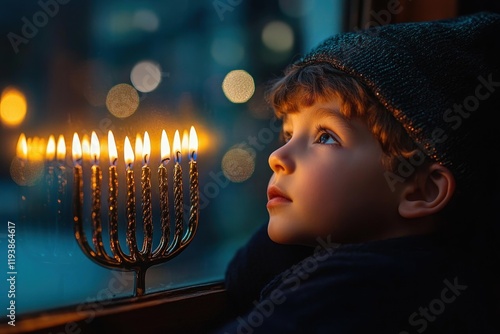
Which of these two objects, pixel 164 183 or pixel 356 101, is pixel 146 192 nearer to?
pixel 164 183

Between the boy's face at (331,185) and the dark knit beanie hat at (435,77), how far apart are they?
8 centimetres

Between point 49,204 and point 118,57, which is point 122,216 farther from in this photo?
point 118,57

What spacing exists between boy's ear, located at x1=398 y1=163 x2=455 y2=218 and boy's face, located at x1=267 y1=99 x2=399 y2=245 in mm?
21

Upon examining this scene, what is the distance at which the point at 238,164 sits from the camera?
3.95 ft

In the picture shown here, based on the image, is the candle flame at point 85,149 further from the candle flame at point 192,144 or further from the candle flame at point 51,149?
the candle flame at point 192,144

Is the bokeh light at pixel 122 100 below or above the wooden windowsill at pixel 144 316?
above

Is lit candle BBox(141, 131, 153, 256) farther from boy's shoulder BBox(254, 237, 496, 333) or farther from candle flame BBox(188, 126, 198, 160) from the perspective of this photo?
boy's shoulder BBox(254, 237, 496, 333)

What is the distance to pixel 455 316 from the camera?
2.70 feet

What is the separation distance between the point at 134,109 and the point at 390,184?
0.46 meters

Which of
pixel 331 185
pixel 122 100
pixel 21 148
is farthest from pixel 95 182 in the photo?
pixel 331 185

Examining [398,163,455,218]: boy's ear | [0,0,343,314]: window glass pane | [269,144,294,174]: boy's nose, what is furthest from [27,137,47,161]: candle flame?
[398,163,455,218]: boy's ear

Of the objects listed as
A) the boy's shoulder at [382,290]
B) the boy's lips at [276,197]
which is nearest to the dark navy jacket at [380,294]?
the boy's shoulder at [382,290]

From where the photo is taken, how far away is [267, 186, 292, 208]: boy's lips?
0.90 meters

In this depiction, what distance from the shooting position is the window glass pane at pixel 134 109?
2.68 feet
